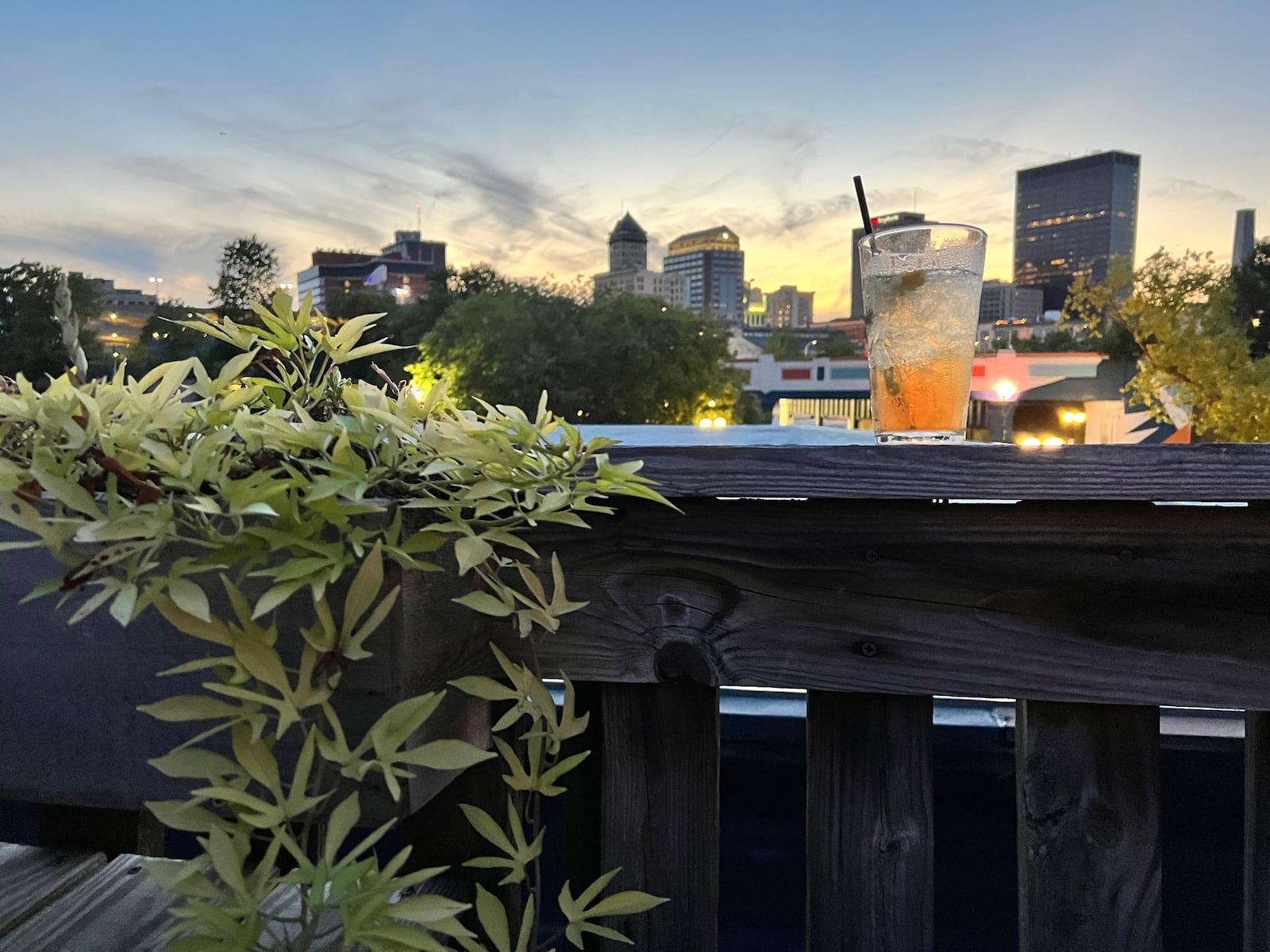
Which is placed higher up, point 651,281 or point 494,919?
point 651,281

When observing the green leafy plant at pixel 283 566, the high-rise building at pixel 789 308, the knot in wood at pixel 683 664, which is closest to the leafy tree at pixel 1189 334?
the knot in wood at pixel 683 664

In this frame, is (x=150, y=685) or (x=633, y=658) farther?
(x=633, y=658)

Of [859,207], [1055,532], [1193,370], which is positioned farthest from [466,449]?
[1193,370]

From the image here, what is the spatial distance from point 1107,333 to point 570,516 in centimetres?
2303

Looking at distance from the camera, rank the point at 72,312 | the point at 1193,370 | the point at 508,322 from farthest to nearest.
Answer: the point at 508,322, the point at 1193,370, the point at 72,312

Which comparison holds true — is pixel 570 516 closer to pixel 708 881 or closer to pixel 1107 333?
pixel 708 881

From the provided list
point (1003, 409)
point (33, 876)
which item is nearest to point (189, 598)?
point (33, 876)

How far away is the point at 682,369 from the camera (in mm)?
24391

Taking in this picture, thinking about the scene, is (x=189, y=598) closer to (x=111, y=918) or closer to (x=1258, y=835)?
(x=111, y=918)

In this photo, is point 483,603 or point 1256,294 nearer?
point 483,603

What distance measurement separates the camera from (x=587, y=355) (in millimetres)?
23344

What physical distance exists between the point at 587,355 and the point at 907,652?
23146 millimetres

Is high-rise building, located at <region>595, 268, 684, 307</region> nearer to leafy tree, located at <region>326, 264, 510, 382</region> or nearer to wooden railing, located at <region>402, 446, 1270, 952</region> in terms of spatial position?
leafy tree, located at <region>326, 264, 510, 382</region>

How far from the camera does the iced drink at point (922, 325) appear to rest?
58 cm
